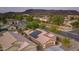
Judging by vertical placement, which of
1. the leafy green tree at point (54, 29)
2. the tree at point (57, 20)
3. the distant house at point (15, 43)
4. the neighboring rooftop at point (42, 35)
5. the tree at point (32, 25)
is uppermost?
the tree at point (57, 20)

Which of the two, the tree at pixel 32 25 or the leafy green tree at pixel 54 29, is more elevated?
the tree at pixel 32 25

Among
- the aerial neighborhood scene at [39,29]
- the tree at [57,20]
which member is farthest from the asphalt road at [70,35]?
the tree at [57,20]

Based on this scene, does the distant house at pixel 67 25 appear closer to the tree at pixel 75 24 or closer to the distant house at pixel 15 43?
the tree at pixel 75 24

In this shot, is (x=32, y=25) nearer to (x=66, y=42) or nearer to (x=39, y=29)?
(x=39, y=29)
